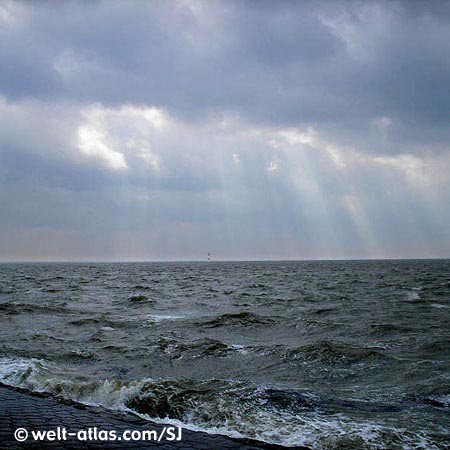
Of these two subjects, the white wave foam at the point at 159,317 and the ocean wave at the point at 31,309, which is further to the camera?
the ocean wave at the point at 31,309

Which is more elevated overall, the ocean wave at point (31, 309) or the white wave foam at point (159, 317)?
the white wave foam at point (159, 317)

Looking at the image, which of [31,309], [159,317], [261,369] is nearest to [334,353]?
[261,369]

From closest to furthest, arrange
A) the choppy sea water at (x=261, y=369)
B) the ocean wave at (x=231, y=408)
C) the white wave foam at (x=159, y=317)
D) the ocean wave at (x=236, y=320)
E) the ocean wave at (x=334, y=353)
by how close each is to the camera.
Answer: the ocean wave at (x=231, y=408)
the choppy sea water at (x=261, y=369)
the ocean wave at (x=334, y=353)
the ocean wave at (x=236, y=320)
the white wave foam at (x=159, y=317)

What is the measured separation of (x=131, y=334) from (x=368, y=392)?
407 inches

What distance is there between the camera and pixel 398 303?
1041 inches

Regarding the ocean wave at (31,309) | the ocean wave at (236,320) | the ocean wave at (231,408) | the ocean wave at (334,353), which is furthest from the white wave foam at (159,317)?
the ocean wave at (231,408)

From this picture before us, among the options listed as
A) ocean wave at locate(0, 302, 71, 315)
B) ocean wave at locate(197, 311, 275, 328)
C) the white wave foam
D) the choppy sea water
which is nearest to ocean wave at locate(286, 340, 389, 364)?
the choppy sea water

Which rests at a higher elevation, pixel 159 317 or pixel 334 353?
pixel 334 353

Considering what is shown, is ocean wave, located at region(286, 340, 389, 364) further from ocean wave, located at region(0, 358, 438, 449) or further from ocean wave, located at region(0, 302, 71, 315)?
ocean wave, located at region(0, 302, 71, 315)

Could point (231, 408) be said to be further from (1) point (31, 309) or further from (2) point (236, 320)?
(1) point (31, 309)

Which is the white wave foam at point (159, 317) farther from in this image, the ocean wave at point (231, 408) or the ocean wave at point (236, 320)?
the ocean wave at point (231, 408)

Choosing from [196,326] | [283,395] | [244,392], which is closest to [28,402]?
[244,392]

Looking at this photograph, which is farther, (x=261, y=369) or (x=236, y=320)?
(x=236, y=320)

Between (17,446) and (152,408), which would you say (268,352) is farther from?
(17,446)
